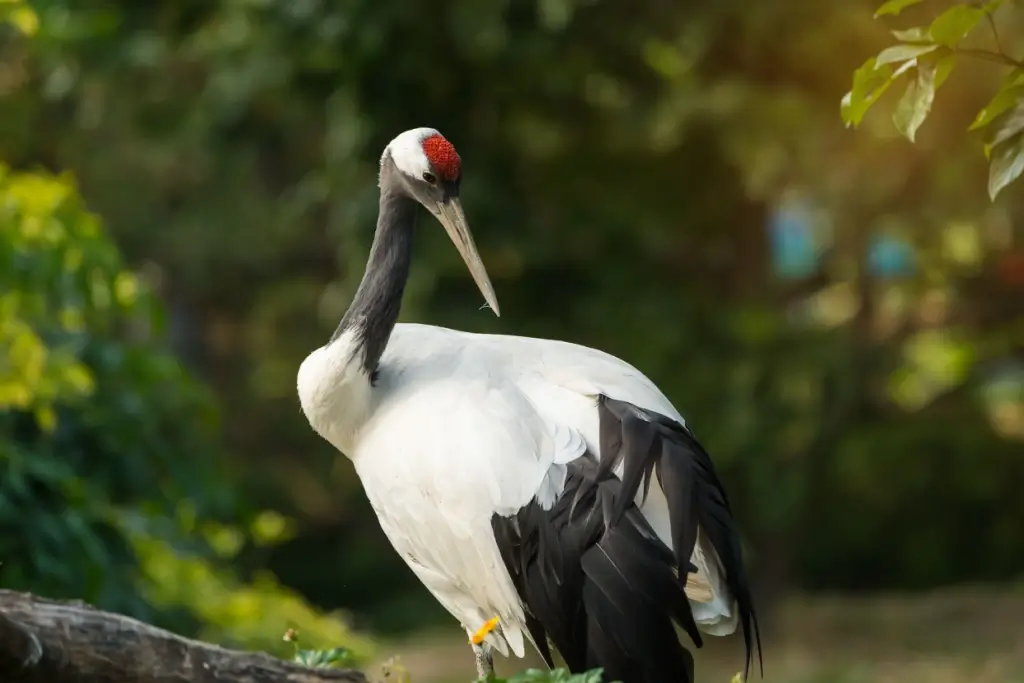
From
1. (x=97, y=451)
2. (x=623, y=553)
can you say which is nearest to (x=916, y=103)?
(x=623, y=553)

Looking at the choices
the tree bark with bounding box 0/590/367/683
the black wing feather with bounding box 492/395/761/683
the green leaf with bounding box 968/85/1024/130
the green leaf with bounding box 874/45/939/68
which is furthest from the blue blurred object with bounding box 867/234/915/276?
the tree bark with bounding box 0/590/367/683

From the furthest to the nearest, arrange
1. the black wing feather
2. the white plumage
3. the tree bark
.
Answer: the white plumage, the black wing feather, the tree bark

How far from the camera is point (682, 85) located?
23.1 ft

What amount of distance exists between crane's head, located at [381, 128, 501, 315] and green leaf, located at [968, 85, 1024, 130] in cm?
124

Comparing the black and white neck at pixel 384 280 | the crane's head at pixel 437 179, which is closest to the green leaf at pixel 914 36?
the crane's head at pixel 437 179

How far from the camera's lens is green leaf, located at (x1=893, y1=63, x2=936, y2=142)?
2418 millimetres

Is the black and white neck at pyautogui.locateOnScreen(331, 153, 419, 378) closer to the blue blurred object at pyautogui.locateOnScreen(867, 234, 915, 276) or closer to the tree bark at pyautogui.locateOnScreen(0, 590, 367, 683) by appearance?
the tree bark at pyautogui.locateOnScreen(0, 590, 367, 683)

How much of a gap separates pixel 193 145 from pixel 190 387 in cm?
367

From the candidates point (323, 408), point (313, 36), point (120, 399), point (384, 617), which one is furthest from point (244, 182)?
point (323, 408)

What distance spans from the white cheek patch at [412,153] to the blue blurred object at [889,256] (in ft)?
15.3

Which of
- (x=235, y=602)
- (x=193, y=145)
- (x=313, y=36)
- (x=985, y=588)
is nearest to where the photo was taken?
(x=235, y=602)

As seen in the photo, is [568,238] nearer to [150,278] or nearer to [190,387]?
[190,387]

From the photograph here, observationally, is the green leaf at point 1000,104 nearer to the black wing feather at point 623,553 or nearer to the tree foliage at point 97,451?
the black wing feather at point 623,553

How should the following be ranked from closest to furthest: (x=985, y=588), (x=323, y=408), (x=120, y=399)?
(x=323, y=408), (x=120, y=399), (x=985, y=588)
